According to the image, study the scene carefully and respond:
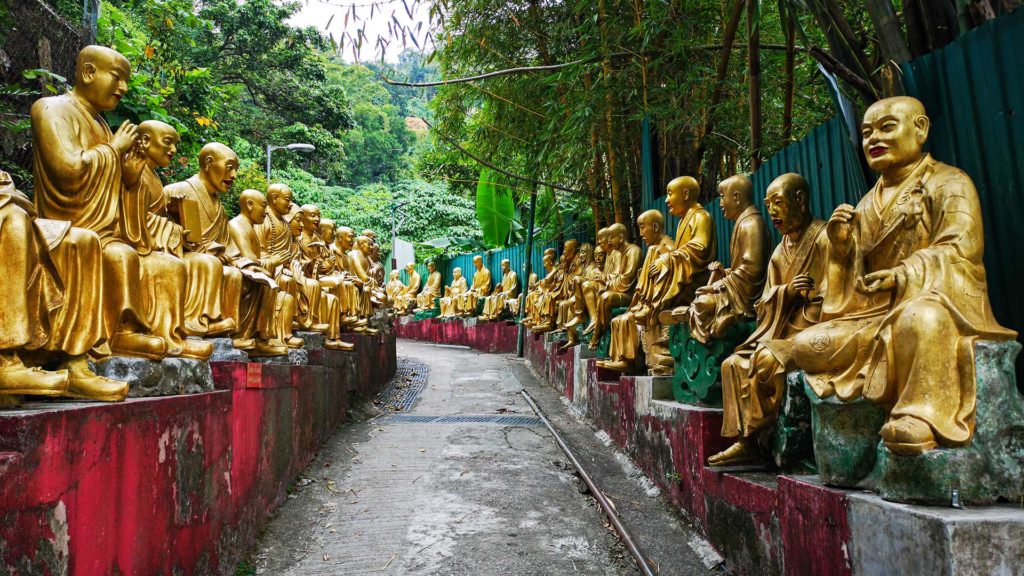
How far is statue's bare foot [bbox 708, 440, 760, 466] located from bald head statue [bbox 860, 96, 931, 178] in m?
1.65

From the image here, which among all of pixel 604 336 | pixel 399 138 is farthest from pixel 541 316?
pixel 399 138

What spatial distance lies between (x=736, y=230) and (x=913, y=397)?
2.35 meters

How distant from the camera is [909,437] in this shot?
7.55 ft

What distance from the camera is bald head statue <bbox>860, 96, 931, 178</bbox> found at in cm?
287

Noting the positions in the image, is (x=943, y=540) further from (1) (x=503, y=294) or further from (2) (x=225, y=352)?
(1) (x=503, y=294)

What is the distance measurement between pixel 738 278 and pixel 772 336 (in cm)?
89

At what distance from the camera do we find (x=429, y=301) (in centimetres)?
2214

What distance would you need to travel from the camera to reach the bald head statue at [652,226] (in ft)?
21.1

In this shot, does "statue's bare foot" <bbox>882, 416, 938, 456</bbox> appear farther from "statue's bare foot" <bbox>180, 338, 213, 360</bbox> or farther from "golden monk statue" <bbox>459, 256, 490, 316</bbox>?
"golden monk statue" <bbox>459, 256, 490, 316</bbox>

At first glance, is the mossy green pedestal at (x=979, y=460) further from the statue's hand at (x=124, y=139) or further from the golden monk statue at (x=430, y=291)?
the golden monk statue at (x=430, y=291)

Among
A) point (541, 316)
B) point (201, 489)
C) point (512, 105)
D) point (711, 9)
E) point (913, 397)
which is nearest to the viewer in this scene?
point (913, 397)

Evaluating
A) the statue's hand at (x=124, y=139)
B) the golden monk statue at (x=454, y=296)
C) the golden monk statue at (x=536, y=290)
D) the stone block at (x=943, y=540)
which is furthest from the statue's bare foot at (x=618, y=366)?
the golden monk statue at (x=454, y=296)

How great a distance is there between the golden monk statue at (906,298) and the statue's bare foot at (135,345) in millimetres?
2811

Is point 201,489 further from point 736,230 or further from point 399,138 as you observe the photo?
point 399,138
